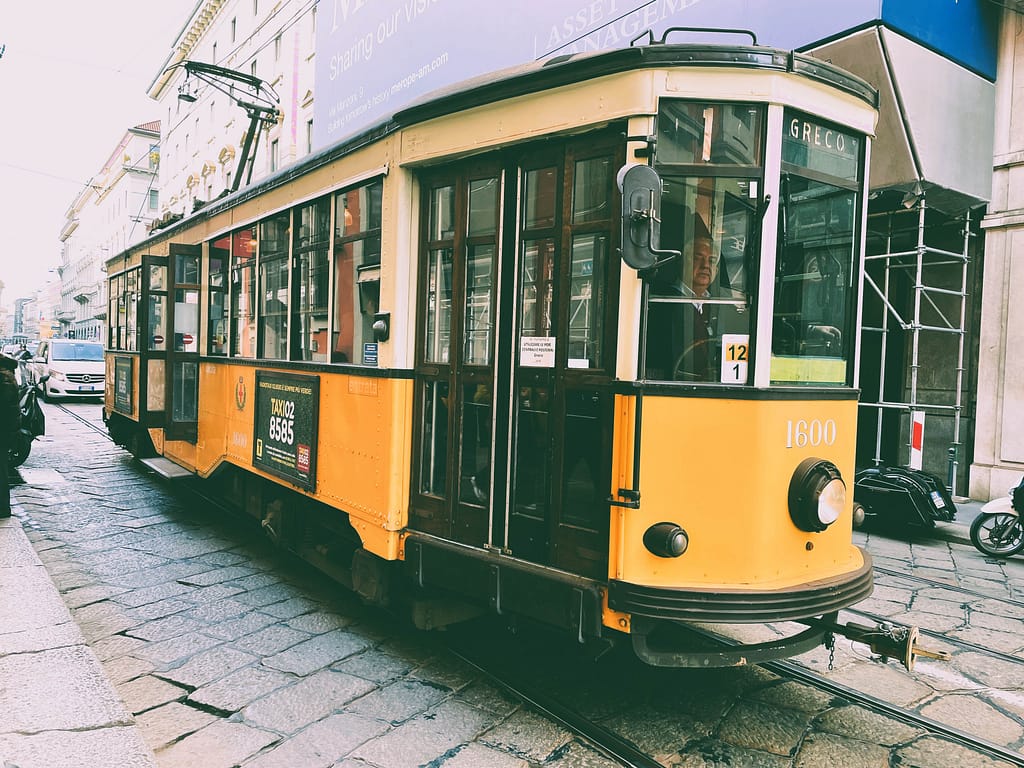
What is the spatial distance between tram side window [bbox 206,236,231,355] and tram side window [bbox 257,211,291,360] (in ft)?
2.88

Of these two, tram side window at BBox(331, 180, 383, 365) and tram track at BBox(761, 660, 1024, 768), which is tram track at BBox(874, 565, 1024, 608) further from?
tram side window at BBox(331, 180, 383, 365)

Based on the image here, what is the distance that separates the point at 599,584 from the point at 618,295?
1158 millimetres

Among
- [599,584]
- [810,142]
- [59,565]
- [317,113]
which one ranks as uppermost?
[317,113]

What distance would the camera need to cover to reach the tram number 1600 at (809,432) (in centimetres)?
316

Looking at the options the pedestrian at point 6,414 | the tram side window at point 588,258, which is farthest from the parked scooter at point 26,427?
the tram side window at point 588,258

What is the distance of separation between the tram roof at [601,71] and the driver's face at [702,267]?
2.29 feet

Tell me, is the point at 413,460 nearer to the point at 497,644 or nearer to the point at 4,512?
the point at 497,644

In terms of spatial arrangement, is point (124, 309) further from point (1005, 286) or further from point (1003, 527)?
point (1005, 286)

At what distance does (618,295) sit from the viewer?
311cm

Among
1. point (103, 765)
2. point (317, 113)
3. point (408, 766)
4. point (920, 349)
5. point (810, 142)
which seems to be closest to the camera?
point (103, 765)

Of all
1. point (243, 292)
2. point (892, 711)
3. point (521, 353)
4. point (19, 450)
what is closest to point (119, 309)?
point (19, 450)

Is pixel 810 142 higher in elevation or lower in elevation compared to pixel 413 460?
higher

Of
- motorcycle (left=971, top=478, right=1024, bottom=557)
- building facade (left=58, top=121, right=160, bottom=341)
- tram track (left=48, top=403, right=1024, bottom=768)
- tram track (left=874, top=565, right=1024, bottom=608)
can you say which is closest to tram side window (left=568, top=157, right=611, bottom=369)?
tram track (left=48, top=403, right=1024, bottom=768)

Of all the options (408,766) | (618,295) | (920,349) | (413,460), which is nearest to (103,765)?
(408,766)
